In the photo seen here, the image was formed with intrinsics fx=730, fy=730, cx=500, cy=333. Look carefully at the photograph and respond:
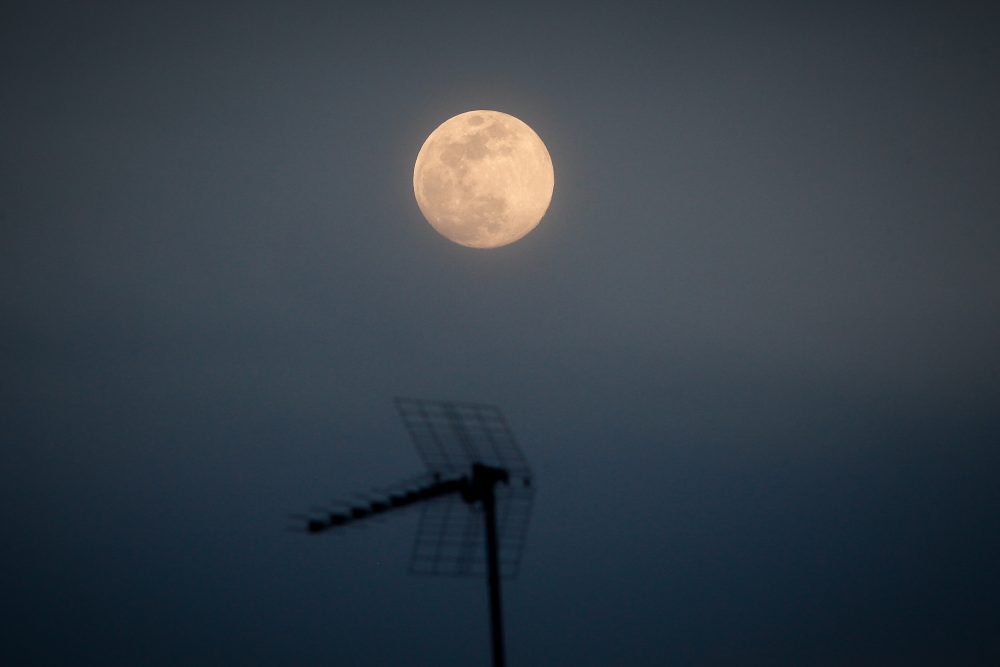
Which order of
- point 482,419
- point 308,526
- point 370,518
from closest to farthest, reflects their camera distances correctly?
point 308,526, point 370,518, point 482,419

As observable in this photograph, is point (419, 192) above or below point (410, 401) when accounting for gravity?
above

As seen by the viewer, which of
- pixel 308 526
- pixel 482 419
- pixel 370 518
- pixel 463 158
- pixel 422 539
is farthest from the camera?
pixel 463 158

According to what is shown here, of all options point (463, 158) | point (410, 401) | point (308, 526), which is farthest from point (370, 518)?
point (463, 158)

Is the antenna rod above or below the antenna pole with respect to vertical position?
above

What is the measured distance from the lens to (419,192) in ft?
46.8

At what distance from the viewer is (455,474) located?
289 inches

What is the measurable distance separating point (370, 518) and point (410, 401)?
4.48ft

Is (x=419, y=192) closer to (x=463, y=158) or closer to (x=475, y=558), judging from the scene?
(x=463, y=158)

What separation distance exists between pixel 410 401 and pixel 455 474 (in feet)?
3.35

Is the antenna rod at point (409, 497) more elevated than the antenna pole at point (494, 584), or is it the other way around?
the antenna rod at point (409, 497)

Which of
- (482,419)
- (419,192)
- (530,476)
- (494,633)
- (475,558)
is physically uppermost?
(419,192)

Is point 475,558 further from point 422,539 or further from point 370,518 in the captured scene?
point 370,518

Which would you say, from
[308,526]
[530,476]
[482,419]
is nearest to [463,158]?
[482,419]

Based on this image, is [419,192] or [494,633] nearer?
[494,633]
